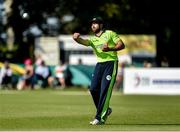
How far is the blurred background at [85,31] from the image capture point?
44.2 meters

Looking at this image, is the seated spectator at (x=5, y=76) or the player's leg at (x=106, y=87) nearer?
the player's leg at (x=106, y=87)

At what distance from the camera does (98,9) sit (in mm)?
53750

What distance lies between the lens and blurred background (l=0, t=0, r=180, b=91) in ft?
145

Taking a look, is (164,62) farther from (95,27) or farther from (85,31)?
(95,27)

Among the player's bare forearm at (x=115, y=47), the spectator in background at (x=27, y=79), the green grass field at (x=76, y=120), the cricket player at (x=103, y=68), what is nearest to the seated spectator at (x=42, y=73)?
the spectator in background at (x=27, y=79)

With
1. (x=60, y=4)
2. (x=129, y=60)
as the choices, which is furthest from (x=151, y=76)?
(x=60, y=4)

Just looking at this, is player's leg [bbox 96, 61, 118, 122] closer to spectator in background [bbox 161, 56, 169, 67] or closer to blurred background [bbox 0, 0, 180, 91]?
blurred background [bbox 0, 0, 180, 91]

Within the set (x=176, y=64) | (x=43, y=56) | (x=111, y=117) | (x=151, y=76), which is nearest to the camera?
(x=111, y=117)

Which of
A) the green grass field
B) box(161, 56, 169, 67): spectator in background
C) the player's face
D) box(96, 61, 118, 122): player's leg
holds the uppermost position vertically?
the player's face

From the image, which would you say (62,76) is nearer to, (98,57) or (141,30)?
(141,30)

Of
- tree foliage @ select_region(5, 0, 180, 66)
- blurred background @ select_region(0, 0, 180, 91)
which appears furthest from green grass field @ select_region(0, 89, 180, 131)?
tree foliage @ select_region(5, 0, 180, 66)

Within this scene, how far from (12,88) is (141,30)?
69.3ft

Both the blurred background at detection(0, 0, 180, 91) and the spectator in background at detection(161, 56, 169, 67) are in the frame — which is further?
the spectator in background at detection(161, 56, 169, 67)

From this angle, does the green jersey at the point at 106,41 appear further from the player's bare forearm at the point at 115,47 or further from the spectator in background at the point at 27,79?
the spectator in background at the point at 27,79
